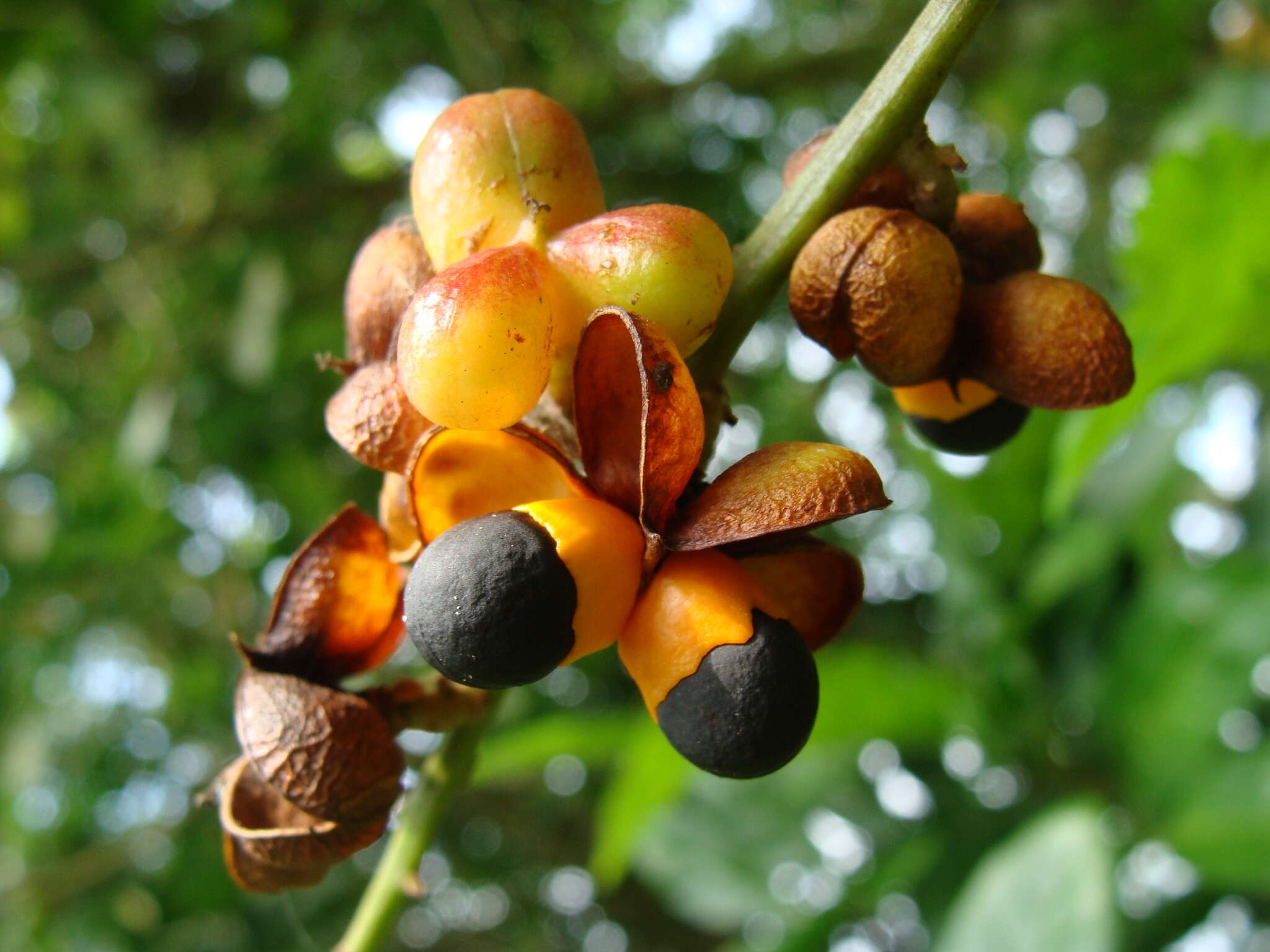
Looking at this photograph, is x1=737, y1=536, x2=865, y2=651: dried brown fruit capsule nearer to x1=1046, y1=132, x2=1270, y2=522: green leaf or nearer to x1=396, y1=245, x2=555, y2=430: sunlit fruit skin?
x1=396, y1=245, x2=555, y2=430: sunlit fruit skin

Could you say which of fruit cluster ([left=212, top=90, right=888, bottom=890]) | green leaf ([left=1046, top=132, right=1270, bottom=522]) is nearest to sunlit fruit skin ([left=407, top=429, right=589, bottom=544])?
fruit cluster ([left=212, top=90, right=888, bottom=890])

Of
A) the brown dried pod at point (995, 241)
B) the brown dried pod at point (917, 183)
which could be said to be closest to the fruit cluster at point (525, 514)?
the brown dried pod at point (917, 183)

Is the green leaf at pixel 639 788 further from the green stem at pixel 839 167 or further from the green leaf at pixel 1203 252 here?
the green stem at pixel 839 167

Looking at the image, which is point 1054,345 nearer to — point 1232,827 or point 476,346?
point 476,346

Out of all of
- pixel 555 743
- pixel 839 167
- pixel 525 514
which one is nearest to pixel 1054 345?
pixel 839 167

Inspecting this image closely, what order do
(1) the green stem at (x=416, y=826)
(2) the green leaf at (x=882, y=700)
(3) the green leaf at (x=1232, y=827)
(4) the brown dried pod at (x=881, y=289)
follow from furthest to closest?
(2) the green leaf at (x=882, y=700), (3) the green leaf at (x=1232, y=827), (1) the green stem at (x=416, y=826), (4) the brown dried pod at (x=881, y=289)

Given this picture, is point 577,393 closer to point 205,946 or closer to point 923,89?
point 923,89
